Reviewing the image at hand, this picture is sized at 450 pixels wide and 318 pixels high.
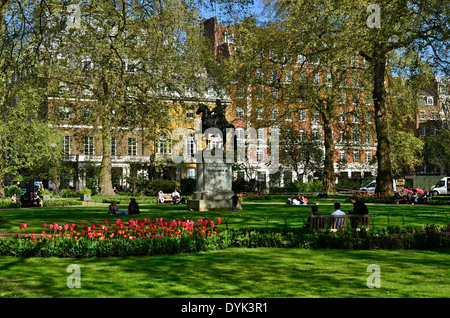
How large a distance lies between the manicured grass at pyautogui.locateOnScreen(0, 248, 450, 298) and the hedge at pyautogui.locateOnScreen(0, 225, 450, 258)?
372mm

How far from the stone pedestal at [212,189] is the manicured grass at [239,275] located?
9531 mm

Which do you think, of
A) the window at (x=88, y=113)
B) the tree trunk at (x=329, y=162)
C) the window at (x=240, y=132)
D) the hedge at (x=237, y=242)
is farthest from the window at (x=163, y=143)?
the hedge at (x=237, y=242)

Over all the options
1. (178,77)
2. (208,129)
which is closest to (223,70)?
(178,77)

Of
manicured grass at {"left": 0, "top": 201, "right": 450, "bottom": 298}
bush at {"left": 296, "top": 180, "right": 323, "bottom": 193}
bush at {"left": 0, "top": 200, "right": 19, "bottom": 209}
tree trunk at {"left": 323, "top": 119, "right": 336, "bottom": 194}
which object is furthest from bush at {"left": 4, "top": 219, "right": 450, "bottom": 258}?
bush at {"left": 296, "top": 180, "right": 323, "bottom": 193}

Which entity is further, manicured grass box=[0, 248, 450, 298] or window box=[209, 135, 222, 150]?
window box=[209, 135, 222, 150]

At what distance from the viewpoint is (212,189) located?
21.6 metres

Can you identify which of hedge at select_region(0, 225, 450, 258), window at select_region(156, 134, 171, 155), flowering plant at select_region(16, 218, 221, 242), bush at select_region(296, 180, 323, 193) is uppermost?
window at select_region(156, 134, 171, 155)

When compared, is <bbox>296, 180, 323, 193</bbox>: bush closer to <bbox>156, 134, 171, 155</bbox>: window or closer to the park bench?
<bbox>156, 134, 171, 155</bbox>: window

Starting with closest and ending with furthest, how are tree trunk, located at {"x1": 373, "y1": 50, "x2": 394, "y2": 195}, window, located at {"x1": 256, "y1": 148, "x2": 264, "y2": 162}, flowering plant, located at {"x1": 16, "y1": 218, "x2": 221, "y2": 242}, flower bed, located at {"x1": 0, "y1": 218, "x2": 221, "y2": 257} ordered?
flower bed, located at {"x1": 0, "y1": 218, "x2": 221, "y2": 257}
flowering plant, located at {"x1": 16, "y1": 218, "x2": 221, "y2": 242}
tree trunk, located at {"x1": 373, "y1": 50, "x2": 394, "y2": 195}
window, located at {"x1": 256, "y1": 148, "x2": 264, "y2": 162}

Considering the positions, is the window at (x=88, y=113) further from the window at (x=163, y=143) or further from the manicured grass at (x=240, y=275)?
the manicured grass at (x=240, y=275)

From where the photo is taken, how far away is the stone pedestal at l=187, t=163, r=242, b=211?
2139 centimetres

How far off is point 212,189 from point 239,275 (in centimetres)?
1251

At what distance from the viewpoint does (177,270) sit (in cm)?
959
